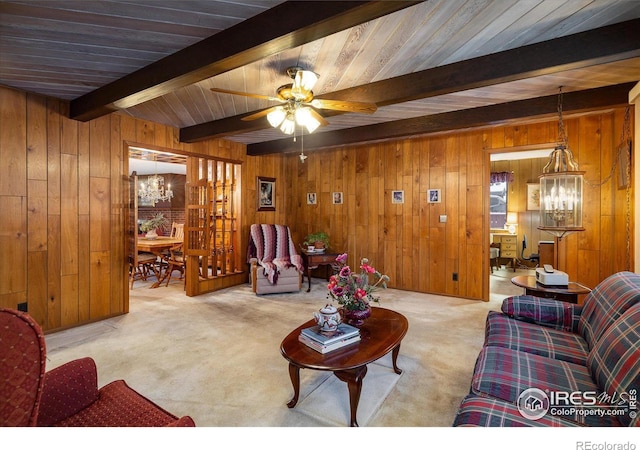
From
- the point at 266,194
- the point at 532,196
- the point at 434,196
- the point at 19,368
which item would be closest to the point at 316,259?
the point at 266,194

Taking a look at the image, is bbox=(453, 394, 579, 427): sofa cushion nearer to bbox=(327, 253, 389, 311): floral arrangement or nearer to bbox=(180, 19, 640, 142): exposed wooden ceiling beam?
bbox=(327, 253, 389, 311): floral arrangement

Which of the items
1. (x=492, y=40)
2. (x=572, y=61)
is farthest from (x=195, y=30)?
(x=572, y=61)

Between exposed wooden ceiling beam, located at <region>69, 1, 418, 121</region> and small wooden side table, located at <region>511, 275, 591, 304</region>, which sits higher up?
exposed wooden ceiling beam, located at <region>69, 1, 418, 121</region>

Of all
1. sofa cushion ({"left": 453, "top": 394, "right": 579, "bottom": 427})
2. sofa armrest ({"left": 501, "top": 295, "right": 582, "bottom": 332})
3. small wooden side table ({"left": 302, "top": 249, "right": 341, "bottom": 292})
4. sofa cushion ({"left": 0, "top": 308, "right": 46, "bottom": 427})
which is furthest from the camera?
small wooden side table ({"left": 302, "top": 249, "right": 341, "bottom": 292})

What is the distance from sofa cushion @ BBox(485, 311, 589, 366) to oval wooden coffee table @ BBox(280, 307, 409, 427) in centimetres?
62

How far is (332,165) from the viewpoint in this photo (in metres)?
5.76

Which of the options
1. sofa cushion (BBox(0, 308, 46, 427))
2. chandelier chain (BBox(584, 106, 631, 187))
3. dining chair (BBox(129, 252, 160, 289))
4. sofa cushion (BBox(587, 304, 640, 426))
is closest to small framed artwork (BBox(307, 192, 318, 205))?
dining chair (BBox(129, 252, 160, 289))

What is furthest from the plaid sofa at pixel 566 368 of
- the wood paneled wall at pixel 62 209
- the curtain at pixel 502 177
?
the curtain at pixel 502 177

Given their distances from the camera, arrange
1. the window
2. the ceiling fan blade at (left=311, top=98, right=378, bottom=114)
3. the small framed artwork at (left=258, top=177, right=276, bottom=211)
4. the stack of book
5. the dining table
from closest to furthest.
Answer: the stack of book
the ceiling fan blade at (left=311, top=98, right=378, bottom=114)
the dining table
the small framed artwork at (left=258, top=177, right=276, bottom=211)
the window

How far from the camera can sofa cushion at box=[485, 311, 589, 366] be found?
1796 millimetres

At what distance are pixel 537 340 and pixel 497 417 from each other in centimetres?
97

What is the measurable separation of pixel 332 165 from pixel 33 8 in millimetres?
4444

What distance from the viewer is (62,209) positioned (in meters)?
3.30

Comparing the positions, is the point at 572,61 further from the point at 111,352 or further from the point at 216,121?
the point at 111,352
